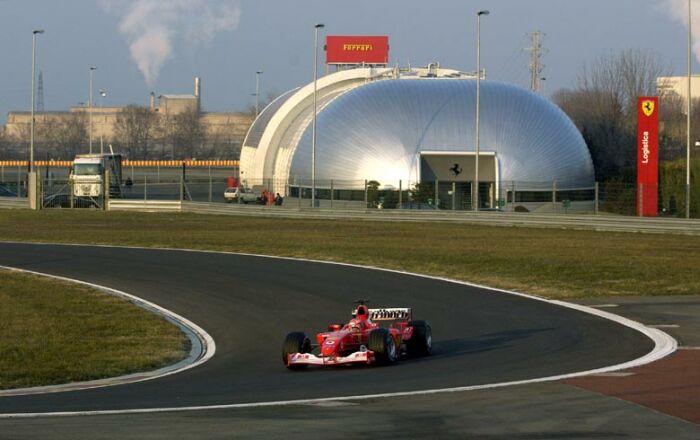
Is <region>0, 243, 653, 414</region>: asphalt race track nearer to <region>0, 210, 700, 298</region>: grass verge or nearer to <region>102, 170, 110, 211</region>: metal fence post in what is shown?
<region>0, 210, 700, 298</region>: grass verge

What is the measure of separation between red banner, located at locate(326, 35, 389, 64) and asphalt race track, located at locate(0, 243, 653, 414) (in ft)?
253

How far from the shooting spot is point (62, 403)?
1254 centimetres

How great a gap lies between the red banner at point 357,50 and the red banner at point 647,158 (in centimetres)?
5662

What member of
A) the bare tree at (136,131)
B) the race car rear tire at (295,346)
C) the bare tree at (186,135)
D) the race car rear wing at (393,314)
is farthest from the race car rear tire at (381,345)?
the bare tree at (186,135)

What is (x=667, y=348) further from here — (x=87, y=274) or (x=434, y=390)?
(x=87, y=274)

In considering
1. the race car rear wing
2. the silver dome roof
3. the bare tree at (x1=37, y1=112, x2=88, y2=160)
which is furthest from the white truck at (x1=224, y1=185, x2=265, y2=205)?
the bare tree at (x1=37, y1=112, x2=88, y2=160)

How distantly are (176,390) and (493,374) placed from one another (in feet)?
12.5

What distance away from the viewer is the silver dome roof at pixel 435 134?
74.6m

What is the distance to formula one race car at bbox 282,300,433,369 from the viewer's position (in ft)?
51.6

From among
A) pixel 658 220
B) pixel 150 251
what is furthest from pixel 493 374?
pixel 658 220

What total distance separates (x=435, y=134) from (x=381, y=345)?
60.3 metres

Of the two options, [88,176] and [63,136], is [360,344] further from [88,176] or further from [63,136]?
[63,136]

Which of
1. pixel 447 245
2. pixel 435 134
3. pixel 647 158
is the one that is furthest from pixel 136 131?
pixel 447 245

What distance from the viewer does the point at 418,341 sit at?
16766 millimetres
